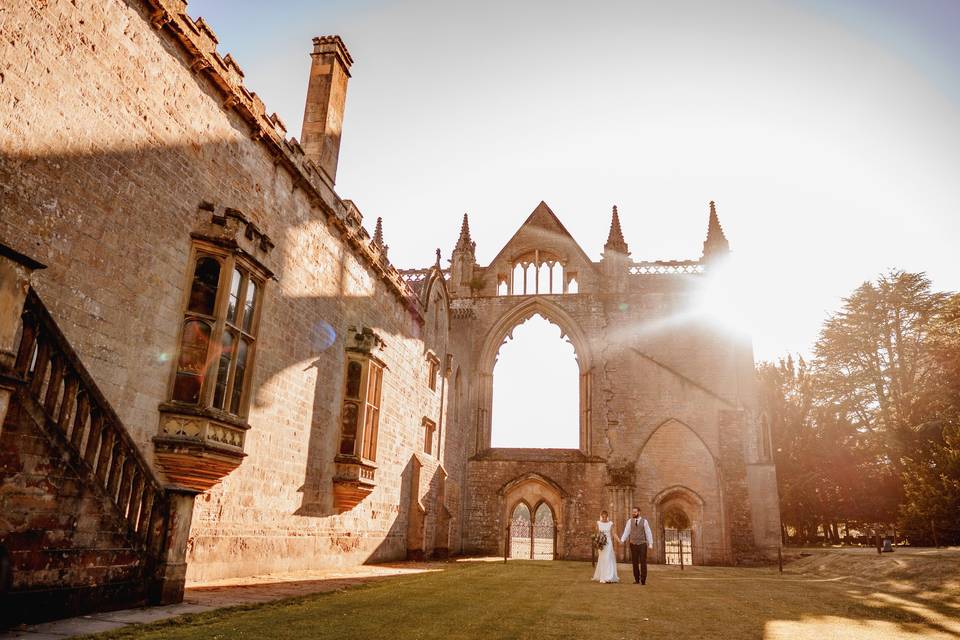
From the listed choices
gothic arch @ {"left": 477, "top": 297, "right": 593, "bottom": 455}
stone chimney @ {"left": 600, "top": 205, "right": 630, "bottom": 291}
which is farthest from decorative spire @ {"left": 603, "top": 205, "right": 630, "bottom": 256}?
gothic arch @ {"left": 477, "top": 297, "right": 593, "bottom": 455}

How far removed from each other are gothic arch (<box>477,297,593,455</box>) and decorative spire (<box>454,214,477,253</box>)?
3.58 m

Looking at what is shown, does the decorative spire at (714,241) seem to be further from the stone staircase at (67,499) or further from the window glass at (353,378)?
the stone staircase at (67,499)

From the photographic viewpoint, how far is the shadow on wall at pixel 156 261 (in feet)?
18.9


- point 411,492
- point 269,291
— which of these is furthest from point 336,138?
point 411,492

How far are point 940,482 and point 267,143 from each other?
22341 mm

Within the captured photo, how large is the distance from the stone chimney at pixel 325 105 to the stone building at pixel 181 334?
0.05 meters

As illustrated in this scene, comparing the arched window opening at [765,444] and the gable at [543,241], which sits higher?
the gable at [543,241]

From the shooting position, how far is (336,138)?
1279 centimetres

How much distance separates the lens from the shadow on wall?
5.75 meters

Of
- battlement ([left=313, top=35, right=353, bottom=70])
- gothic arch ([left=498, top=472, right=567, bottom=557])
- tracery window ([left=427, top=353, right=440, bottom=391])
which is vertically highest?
battlement ([left=313, top=35, right=353, bottom=70])

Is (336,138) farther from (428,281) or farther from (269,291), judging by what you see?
(428,281)

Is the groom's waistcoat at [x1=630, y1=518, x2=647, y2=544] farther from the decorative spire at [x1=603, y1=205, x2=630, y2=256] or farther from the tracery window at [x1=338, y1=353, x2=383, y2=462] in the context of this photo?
the decorative spire at [x1=603, y1=205, x2=630, y2=256]

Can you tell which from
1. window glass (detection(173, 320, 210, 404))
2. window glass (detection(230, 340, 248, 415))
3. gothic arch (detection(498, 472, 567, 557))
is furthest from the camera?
gothic arch (detection(498, 472, 567, 557))

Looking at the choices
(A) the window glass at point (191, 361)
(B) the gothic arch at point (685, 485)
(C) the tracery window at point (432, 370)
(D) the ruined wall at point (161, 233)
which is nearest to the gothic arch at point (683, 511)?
(B) the gothic arch at point (685, 485)
